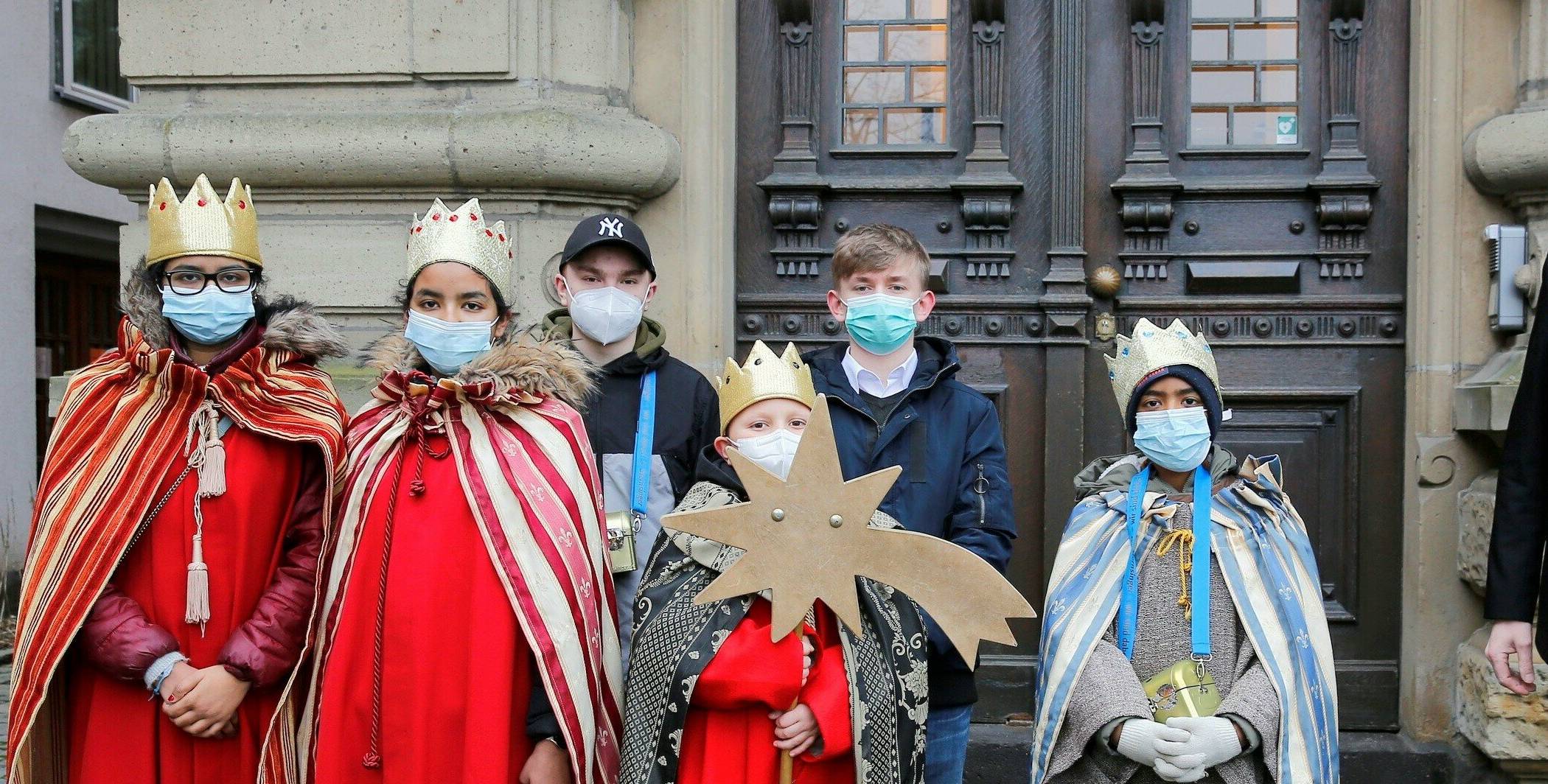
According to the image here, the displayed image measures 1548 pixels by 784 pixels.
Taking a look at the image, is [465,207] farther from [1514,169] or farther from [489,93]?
[1514,169]

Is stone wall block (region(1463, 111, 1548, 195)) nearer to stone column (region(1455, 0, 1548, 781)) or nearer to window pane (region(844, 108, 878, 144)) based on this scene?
stone column (region(1455, 0, 1548, 781))

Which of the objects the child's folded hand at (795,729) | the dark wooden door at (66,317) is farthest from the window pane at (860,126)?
the dark wooden door at (66,317)

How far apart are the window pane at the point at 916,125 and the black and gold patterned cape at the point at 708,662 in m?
2.33

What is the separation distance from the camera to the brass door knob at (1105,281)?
470cm

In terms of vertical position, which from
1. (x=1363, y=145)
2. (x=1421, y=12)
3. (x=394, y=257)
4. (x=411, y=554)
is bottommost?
(x=411, y=554)

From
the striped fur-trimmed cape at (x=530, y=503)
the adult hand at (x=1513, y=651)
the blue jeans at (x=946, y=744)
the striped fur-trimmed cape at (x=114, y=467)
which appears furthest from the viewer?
the blue jeans at (x=946, y=744)

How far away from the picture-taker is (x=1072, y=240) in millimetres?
4738

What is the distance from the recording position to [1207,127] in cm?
480

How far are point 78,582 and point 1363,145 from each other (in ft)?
13.7

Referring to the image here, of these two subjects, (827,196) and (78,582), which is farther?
(827,196)

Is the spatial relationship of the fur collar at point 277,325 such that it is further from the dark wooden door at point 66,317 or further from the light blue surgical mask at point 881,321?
the dark wooden door at point 66,317

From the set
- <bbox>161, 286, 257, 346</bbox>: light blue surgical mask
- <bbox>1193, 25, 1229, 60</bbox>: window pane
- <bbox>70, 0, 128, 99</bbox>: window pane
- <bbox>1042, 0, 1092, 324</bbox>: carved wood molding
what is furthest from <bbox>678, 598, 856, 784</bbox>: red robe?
<bbox>70, 0, 128, 99</bbox>: window pane

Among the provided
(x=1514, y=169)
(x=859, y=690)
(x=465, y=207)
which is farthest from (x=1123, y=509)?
(x=1514, y=169)

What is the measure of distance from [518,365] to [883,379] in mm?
925
